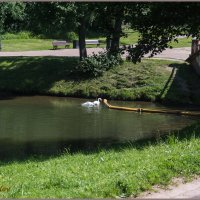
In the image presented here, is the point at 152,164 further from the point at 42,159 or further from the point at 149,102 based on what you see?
the point at 149,102

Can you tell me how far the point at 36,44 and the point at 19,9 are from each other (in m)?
16.9

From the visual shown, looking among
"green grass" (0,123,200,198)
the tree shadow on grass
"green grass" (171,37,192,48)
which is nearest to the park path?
"green grass" (171,37,192,48)

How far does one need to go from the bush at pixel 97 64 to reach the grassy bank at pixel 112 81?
33 cm

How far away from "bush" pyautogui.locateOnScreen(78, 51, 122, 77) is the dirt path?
2313cm

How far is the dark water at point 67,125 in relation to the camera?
17500 mm

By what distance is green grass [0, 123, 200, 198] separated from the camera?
7.68 m

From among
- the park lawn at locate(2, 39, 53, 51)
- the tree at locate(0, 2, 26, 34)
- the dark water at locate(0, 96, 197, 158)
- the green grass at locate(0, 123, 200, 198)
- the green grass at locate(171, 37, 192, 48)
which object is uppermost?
the tree at locate(0, 2, 26, 34)

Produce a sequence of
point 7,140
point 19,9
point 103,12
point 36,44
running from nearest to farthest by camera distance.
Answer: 1. point 103,12
2. point 7,140
3. point 19,9
4. point 36,44

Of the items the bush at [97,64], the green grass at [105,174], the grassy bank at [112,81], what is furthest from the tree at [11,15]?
the green grass at [105,174]

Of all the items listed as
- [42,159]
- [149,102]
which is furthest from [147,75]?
[42,159]

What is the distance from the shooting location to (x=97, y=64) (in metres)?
31.1

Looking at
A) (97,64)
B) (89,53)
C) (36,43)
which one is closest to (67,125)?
(97,64)

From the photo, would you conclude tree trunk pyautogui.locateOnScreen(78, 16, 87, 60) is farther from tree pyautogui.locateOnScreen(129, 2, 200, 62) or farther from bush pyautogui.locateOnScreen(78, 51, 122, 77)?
tree pyautogui.locateOnScreen(129, 2, 200, 62)

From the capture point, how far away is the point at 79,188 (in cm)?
783
